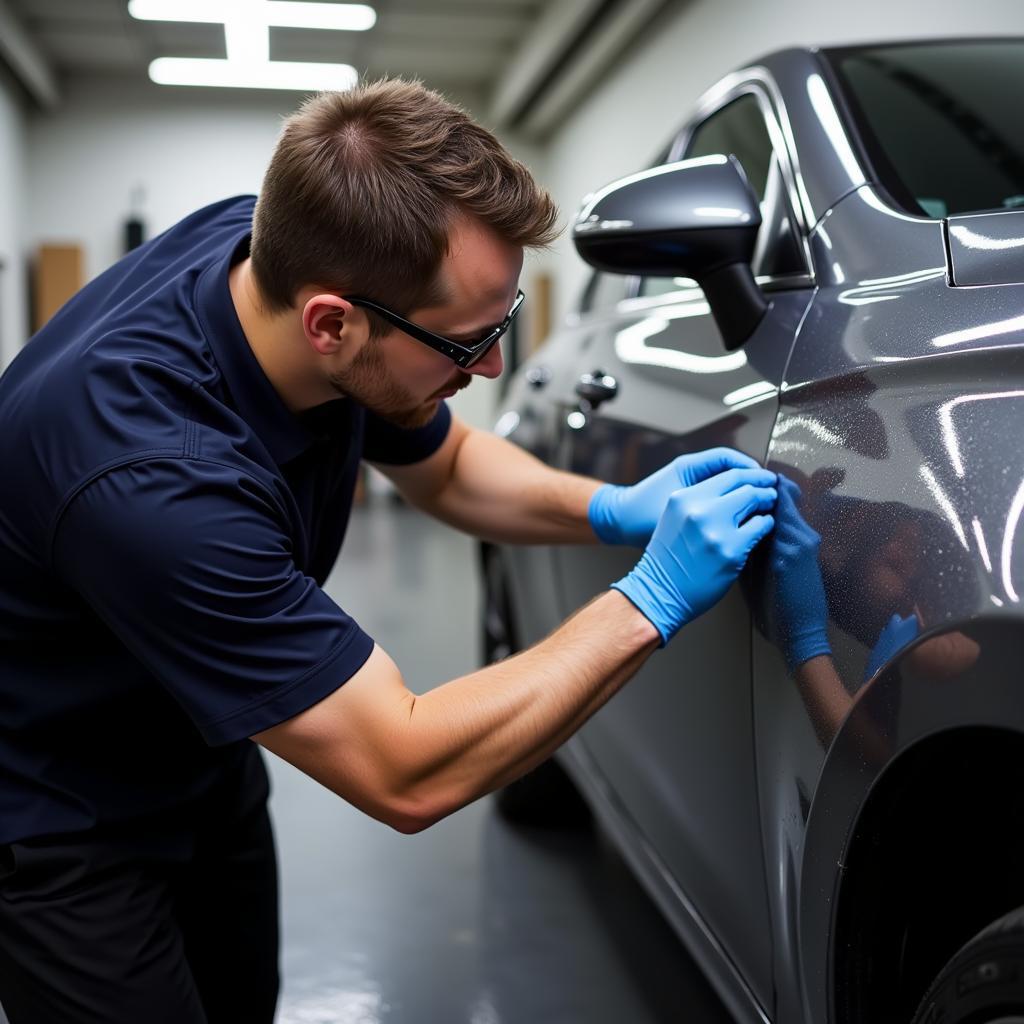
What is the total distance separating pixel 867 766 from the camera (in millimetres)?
840

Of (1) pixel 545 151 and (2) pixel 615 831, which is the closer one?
(2) pixel 615 831

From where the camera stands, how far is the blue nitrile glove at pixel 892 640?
0.79 meters

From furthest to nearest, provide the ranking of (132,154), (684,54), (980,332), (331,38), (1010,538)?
(132,154)
(331,38)
(684,54)
(980,332)
(1010,538)

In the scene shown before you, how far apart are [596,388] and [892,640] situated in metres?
0.98

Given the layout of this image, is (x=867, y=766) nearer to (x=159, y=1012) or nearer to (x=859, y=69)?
(x=159, y=1012)

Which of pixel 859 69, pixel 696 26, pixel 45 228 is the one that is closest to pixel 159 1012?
pixel 859 69

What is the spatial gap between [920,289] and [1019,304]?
0.15 metres

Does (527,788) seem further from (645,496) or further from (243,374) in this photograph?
(243,374)

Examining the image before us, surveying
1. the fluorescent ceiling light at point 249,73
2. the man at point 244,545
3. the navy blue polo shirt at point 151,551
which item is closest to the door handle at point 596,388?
the man at point 244,545

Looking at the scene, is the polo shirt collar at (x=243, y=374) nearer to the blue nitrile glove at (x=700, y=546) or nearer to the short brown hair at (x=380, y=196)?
the short brown hair at (x=380, y=196)

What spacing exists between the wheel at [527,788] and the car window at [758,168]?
88 cm

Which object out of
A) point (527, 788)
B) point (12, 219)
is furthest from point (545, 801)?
point (12, 219)

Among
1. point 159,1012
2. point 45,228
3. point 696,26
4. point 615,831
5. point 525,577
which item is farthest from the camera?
point 45,228

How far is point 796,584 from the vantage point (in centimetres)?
98
